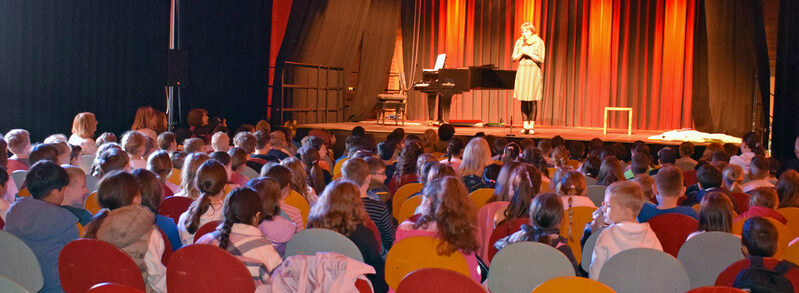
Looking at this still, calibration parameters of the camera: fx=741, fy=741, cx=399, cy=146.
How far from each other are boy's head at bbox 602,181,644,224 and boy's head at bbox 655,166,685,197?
765 mm

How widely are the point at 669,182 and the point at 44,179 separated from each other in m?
3.60

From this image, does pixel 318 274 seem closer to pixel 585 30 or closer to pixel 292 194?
pixel 292 194

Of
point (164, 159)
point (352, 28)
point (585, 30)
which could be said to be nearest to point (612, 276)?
point (164, 159)

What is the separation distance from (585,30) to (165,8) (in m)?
8.58

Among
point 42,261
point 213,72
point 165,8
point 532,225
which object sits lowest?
point 42,261

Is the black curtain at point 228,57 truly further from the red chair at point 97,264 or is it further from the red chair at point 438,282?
the red chair at point 438,282

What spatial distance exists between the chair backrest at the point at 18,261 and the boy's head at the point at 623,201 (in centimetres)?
278

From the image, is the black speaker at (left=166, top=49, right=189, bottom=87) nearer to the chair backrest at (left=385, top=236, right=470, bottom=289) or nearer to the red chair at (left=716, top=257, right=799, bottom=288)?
the chair backrest at (left=385, top=236, right=470, bottom=289)

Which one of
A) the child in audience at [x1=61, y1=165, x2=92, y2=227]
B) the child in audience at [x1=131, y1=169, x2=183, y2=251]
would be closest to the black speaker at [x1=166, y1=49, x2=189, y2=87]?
the child in audience at [x1=61, y1=165, x2=92, y2=227]

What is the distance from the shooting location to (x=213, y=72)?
1247 cm

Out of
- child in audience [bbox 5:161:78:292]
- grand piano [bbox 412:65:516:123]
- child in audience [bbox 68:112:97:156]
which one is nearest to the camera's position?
child in audience [bbox 5:161:78:292]

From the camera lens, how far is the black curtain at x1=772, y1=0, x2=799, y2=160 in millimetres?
9422

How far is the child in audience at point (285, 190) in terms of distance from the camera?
427 cm

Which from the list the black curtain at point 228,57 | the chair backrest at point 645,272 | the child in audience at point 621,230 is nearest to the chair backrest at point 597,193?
the child in audience at point 621,230
